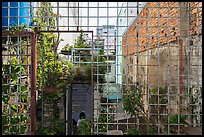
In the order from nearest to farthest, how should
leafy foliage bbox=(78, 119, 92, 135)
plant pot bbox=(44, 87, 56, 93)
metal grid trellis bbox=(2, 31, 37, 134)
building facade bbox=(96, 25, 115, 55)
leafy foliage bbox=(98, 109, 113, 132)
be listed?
metal grid trellis bbox=(2, 31, 37, 134), leafy foliage bbox=(78, 119, 92, 135), leafy foliage bbox=(98, 109, 113, 132), building facade bbox=(96, 25, 115, 55), plant pot bbox=(44, 87, 56, 93)

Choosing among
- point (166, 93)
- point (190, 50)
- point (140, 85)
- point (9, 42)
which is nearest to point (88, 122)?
point (140, 85)

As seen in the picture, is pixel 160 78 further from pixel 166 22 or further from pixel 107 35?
pixel 107 35

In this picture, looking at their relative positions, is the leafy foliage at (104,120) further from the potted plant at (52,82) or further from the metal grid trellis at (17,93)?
the metal grid trellis at (17,93)

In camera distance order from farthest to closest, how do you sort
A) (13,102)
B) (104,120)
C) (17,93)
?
(104,120), (13,102), (17,93)

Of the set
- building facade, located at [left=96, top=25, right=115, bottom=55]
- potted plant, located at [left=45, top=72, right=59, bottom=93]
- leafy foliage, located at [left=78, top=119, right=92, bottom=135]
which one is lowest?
leafy foliage, located at [left=78, top=119, right=92, bottom=135]

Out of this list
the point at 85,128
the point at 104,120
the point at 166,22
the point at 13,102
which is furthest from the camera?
the point at 166,22

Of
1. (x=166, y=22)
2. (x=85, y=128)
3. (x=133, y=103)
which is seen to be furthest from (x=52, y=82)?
(x=166, y=22)

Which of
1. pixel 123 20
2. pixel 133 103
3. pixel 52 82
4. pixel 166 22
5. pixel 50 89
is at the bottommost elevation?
pixel 133 103

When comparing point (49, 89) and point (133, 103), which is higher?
point (49, 89)

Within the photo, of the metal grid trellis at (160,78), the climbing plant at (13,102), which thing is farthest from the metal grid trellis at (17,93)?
the metal grid trellis at (160,78)

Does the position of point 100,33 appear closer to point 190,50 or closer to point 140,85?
point 140,85

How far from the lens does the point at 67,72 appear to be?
505 cm

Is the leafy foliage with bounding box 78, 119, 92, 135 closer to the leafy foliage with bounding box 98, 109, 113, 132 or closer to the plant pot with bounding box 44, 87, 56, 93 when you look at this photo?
the leafy foliage with bounding box 98, 109, 113, 132

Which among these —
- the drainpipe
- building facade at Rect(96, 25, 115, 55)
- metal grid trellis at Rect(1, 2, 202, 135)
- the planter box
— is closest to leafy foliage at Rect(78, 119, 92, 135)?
metal grid trellis at Rect(1, 2, 202, 135)
